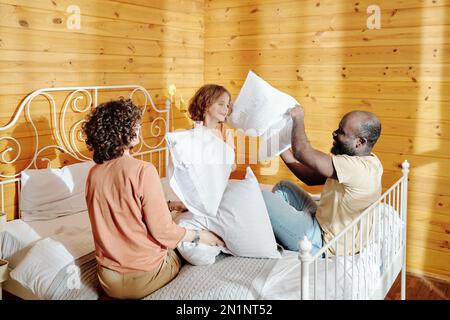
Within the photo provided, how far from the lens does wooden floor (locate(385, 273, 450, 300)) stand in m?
2.97

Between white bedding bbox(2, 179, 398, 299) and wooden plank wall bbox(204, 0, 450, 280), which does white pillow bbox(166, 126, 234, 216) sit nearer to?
white bedding bbox(2, 179, 398, 299)

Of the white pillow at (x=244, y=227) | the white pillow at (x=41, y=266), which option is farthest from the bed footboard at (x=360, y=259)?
the white pillow at (x=41, y=266)

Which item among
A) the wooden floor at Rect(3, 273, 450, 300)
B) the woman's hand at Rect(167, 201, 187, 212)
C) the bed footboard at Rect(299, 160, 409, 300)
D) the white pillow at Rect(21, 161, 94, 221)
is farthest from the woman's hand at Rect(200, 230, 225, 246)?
the wooden floor at Rect(3, 273, 450, 300)

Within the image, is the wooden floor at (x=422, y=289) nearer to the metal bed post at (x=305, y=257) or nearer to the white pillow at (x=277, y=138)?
the white pillow at (x=277, y=138)

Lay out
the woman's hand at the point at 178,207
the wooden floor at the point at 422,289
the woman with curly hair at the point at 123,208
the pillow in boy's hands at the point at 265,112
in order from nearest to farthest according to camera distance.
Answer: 1. the woman with curly hair at the point at 123,208
2. the pillow in boy's hands at the point at 265,112
3. the woman's hand at the point at 178,207
4. the wooden floor at the point at 422,289

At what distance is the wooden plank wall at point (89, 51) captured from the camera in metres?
2.52

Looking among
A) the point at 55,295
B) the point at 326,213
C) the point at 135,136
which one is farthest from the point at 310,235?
the point at 55,295

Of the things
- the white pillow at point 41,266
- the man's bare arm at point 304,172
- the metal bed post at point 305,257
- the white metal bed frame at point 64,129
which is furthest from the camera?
the white metal bed frame at point 64,129

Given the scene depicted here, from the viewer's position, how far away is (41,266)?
195 cm

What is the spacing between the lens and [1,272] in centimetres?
201

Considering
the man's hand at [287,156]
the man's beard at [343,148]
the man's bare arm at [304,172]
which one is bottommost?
the man's bare arm at [304,172]

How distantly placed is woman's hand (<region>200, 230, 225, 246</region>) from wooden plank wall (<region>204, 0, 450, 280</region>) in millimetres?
1617

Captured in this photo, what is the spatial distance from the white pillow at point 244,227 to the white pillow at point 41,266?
60 centimetres

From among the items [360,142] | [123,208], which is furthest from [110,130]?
[360,142]
